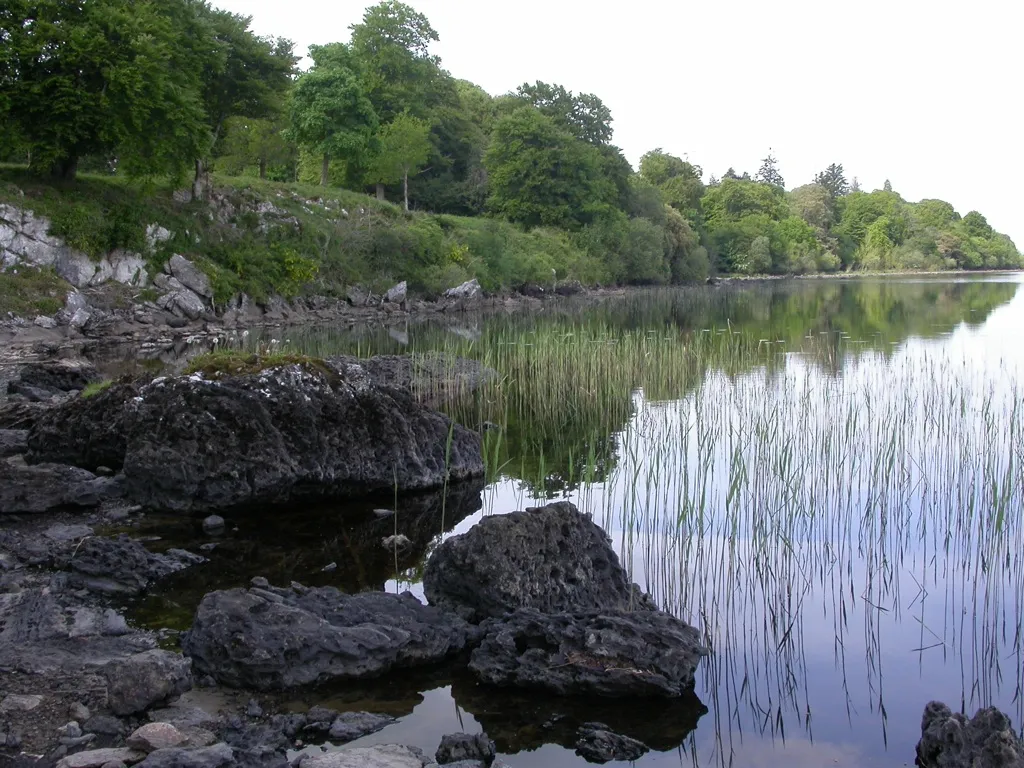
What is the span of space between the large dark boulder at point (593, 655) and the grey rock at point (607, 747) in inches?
16.0

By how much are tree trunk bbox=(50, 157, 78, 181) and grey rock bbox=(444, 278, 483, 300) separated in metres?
18.8

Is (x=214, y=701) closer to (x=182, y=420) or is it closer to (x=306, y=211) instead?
(x=182, y=420)

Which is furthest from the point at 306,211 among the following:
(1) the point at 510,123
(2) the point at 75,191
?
(1) the point at 510,123

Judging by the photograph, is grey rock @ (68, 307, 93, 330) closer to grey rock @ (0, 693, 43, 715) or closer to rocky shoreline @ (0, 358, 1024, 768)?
rocky shoreline @ (0, 358, 1024, 768)

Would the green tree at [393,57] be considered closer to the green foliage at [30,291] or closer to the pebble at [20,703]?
the green foliage at [30,291]

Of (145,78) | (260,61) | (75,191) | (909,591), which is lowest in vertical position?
(909,591)

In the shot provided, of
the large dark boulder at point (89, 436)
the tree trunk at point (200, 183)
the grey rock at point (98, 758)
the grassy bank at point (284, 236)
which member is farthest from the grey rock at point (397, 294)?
the grey rock at point (98, 758)

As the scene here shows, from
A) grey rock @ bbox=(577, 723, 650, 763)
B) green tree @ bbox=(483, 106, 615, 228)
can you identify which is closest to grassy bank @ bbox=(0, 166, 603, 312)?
green tree @ bbox=(483, 106, 615, 228)

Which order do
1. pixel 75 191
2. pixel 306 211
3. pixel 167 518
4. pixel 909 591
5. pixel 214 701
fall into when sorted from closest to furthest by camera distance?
pixel 214 701 < pixel 909 591 < pixel 167 518 < pixel 75 191 < pixel 306 211

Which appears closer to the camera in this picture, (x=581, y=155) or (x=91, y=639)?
(x=91, y=639)

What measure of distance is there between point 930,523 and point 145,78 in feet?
101

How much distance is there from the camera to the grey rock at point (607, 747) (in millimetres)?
4711

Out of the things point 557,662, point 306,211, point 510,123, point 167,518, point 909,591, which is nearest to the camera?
point 557,662

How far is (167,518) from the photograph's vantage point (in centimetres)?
855
